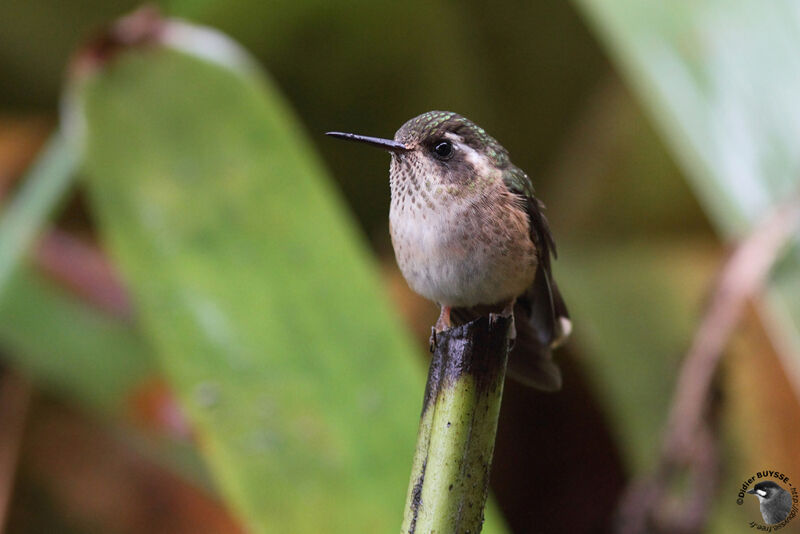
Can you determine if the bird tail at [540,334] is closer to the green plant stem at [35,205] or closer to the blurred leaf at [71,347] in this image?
the green plant stem at [35,205]

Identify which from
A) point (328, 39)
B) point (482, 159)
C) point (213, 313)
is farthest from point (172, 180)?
point (482, 159)

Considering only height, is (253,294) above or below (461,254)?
above

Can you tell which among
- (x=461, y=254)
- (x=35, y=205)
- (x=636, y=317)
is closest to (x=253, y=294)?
(x=35, y=205)

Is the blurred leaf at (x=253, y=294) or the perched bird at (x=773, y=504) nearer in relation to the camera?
the perched bird at (x=773, y=504)

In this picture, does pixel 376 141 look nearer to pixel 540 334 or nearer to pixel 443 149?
pixel 443 149

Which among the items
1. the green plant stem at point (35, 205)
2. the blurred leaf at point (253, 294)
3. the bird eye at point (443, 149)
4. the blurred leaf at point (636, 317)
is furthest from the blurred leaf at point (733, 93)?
the green plant stem at point (35, 205)
